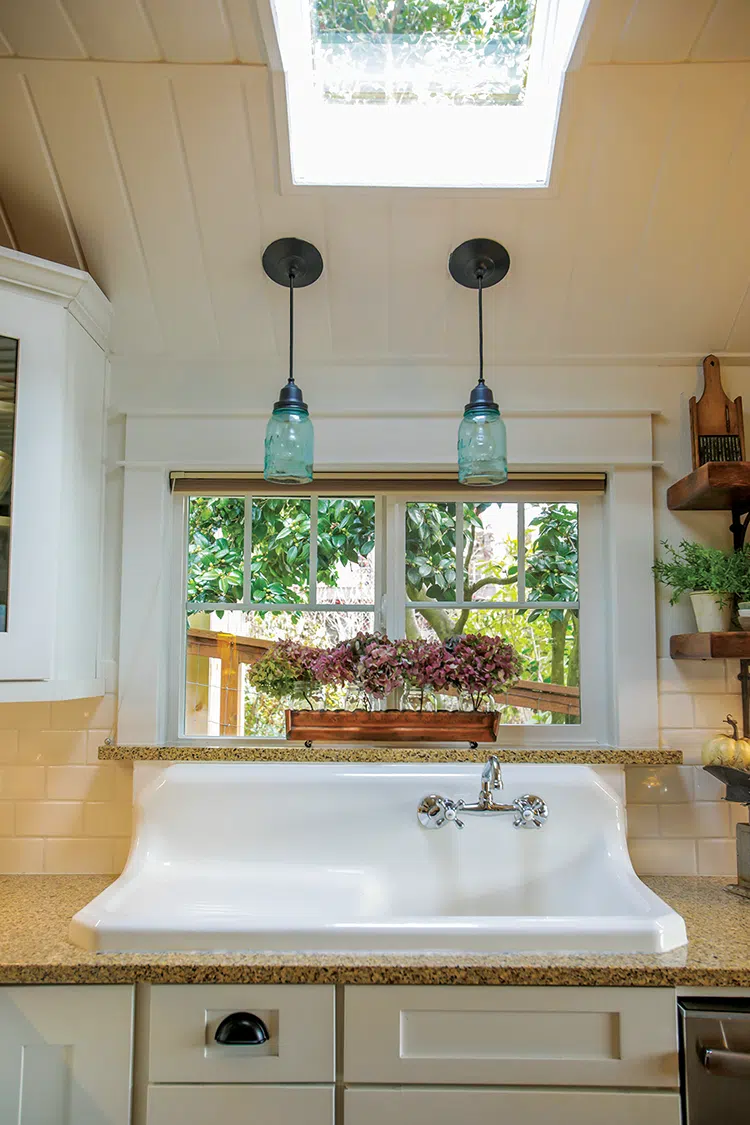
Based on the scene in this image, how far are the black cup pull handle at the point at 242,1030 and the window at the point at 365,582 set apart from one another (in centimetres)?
86

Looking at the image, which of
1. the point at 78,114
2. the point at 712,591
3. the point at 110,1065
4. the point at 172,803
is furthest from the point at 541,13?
the point at 110,1065

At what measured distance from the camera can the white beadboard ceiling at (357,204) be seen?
157 centimetres

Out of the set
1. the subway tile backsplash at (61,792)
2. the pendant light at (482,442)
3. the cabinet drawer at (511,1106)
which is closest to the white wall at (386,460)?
the subway tile backsplash at (61,792)

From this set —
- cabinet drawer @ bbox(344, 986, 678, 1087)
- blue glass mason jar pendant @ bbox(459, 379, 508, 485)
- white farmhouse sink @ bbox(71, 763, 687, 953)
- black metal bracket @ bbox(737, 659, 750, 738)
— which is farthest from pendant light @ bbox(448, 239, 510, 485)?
cabinet drawer @ bbox(344, 986, 678, 1087)

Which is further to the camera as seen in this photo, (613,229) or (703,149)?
(613,229)

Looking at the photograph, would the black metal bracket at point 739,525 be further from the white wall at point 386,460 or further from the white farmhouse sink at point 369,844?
the white farmhouse sink at point 369,844

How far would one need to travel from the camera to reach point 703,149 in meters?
1.72

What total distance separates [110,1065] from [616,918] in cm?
86

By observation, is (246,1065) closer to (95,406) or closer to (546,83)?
(95,406)

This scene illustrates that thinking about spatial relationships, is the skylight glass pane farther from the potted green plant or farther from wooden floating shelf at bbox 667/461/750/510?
the potted green plant

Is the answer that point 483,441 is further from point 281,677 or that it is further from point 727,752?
point 727,752

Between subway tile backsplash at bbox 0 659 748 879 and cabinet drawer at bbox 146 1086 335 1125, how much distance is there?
2.34ft

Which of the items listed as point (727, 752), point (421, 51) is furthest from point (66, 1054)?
point (421, 51)

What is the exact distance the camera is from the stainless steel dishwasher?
4.32 feet
